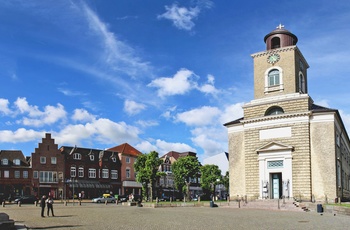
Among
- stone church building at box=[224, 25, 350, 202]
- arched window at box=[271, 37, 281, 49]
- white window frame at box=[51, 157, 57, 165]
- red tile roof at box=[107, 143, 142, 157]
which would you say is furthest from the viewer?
red tile roof at box=[107, 143, 142, 157]

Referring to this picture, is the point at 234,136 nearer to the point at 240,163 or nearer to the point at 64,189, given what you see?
the point at 240,163

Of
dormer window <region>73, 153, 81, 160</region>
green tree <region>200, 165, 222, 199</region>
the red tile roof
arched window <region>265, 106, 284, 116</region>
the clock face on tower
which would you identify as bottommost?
green tree <region>200, 165, 222, 199</region>

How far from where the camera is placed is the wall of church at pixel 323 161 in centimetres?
4079

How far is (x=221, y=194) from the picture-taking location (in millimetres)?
103688

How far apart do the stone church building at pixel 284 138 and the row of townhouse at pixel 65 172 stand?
1172 inches

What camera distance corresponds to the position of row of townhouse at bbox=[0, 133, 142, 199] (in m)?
69.2

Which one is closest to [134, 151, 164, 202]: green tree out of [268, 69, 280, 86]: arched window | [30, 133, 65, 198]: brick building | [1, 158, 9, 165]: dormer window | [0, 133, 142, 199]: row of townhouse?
[0, 133, 142, 199]: row of townhouse

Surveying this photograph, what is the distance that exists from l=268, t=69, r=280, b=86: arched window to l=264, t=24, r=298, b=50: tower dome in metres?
2.92

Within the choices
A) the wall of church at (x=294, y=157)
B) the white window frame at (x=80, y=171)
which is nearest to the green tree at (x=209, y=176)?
the white window frame at (x=80, y=171)

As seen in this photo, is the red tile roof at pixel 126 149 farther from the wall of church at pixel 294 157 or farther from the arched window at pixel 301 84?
the arched window at pixel 301 84

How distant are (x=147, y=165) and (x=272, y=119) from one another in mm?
23730

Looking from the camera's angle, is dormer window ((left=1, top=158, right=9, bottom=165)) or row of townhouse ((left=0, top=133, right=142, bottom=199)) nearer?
dormer window ((left=1, top=158, right=9, bottom=165))

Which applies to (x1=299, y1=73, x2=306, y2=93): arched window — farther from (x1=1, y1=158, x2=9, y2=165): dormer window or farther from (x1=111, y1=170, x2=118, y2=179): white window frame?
(x1=1, y1=158, x2=9, y2=165): dormer window

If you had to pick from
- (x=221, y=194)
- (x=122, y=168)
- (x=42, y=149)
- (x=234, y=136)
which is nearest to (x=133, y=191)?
(x=122, y=168)
